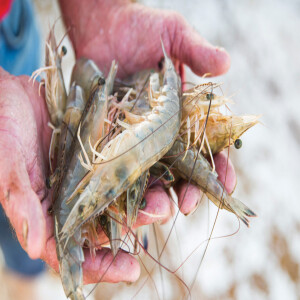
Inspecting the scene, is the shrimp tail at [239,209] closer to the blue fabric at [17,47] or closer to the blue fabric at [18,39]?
the blue fabric at [17,47]

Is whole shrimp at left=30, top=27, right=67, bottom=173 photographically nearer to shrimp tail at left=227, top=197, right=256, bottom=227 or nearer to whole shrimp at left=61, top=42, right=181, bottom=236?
whole shrimp at left=61, top=42, right=181, bottom=236

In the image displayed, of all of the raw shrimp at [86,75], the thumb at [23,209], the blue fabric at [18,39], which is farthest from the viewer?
the blue fabric at [18,39]

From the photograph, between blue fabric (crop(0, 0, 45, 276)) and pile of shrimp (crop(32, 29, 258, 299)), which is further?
blue fabric (crop(0, 0, 45, 276))

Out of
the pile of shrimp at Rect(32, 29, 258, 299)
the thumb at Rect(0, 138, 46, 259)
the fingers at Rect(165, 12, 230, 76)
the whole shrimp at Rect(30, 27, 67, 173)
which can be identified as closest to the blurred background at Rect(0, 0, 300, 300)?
the whole shrimp at Rect(30, 27, 67, 173)

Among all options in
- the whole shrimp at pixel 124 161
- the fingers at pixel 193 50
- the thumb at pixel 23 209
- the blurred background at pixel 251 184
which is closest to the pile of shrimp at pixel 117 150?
the whole shrimp at pixel 124 161

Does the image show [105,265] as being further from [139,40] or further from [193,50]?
[139,40]

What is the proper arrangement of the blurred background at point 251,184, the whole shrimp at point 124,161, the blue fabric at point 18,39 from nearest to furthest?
the whole shrimp at point 124,161
the blue fabric at point 18,39
the blurred background at point 251,184
